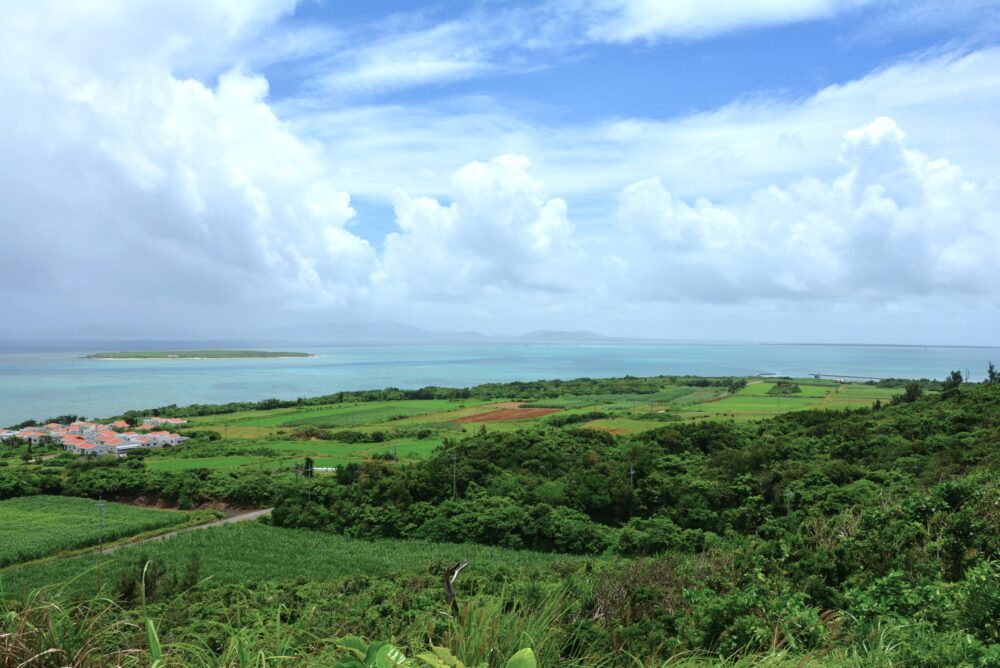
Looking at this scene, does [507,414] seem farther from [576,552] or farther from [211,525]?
[576,552]

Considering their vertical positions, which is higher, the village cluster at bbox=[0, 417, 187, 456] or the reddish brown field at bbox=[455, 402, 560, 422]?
the reddish brown field at bbox=[455, 402, 560, 422]

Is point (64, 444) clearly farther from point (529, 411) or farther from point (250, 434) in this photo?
point (529, 411)

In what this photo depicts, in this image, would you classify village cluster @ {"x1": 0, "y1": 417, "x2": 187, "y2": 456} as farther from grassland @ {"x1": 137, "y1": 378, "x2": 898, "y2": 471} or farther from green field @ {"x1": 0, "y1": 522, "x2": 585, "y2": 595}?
green field @ {"x1": 0, "y1": 522, "x2": 585, "y2": 595}

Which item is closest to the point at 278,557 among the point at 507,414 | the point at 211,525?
the point at 211,525

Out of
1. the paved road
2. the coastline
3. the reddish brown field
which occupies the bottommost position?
the paved road

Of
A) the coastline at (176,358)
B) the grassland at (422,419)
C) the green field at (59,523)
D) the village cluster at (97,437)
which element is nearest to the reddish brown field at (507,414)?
the grassland at (422,419)

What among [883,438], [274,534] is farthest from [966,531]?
[883,438]

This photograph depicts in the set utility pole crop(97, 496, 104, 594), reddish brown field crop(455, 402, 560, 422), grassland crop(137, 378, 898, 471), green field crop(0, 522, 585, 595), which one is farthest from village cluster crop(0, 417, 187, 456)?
green field crop(0, 522, 585, 595)
